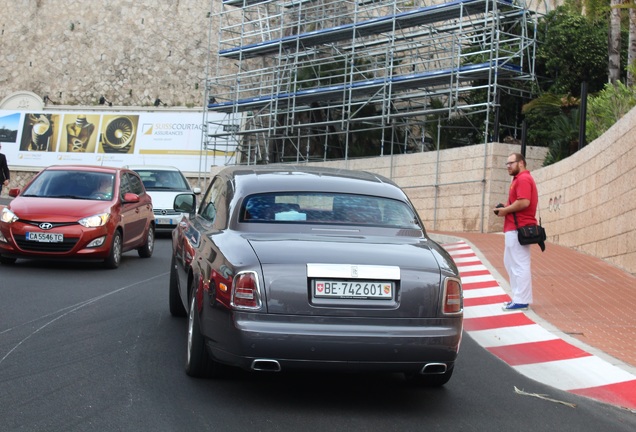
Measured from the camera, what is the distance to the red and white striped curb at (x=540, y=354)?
24.3 ft

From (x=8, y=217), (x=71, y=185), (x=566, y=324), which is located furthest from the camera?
(x=71, y=185)

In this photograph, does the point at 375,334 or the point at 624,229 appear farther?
the point at 624,229

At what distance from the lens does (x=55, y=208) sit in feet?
45.1

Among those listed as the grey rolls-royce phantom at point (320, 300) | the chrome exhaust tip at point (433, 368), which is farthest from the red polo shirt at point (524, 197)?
the chrome exhaust tip at point (433, 368)

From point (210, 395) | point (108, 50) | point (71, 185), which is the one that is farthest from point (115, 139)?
point (210, 395)

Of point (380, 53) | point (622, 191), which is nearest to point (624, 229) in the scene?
point (622, 191)

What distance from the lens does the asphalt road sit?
5684mm

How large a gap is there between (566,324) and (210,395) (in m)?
5.24

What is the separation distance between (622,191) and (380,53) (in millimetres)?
19879

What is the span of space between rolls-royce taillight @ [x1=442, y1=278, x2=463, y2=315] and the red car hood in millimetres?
8542

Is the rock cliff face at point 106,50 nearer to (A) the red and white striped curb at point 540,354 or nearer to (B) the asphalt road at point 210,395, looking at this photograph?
(A) the red and white striped curb at point 540,354

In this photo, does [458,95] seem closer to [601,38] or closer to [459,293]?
[601,38]

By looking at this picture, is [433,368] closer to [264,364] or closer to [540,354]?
[264,364]

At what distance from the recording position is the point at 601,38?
27.9 meters
